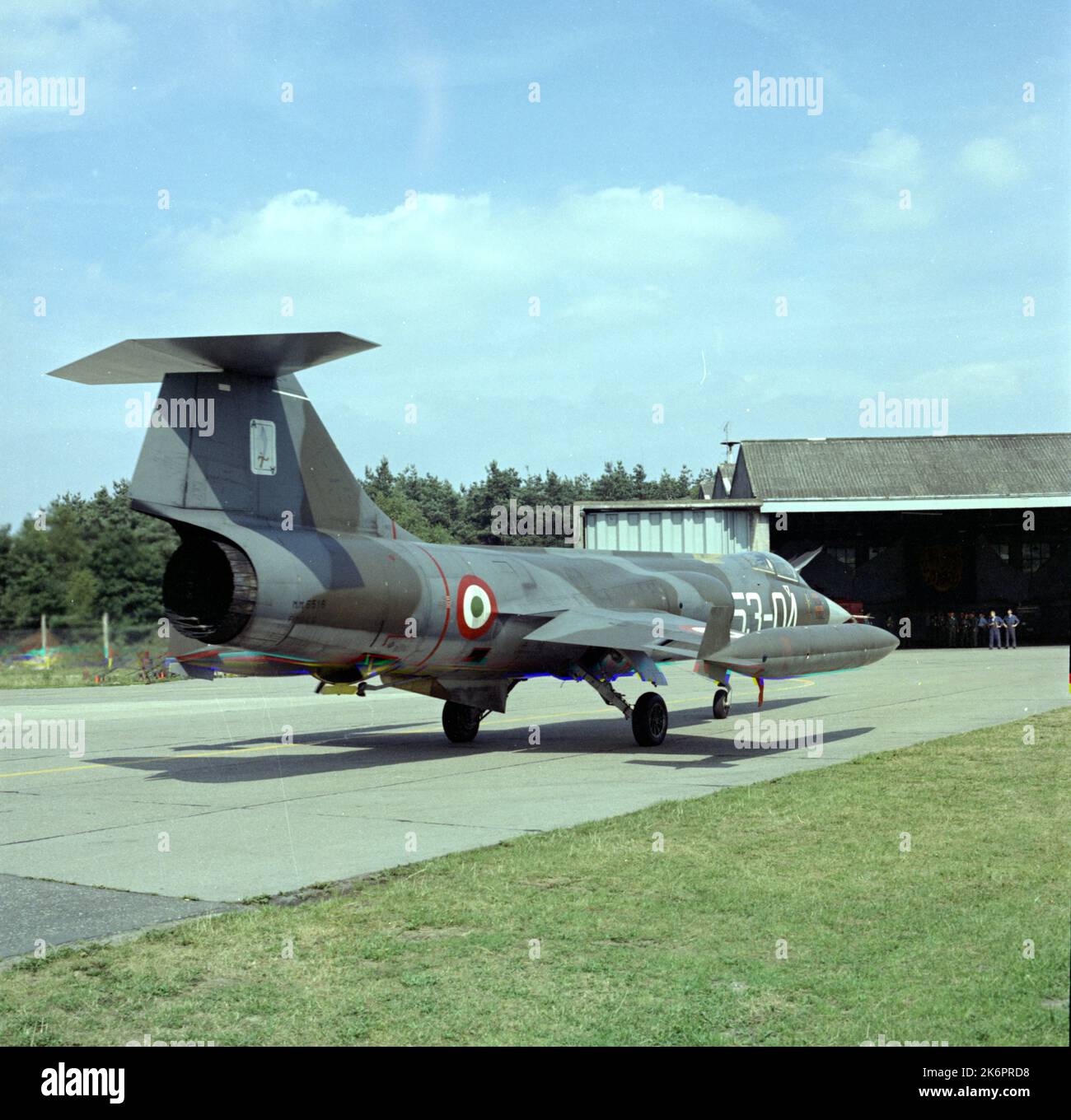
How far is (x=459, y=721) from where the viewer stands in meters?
17.2

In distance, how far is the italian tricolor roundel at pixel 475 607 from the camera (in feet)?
49.2

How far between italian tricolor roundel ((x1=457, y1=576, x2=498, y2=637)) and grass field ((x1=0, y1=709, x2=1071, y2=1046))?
596cm

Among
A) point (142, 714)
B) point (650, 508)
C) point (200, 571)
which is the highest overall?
point (650, 508)

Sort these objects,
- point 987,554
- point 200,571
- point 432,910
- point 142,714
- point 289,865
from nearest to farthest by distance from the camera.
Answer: point 432,910, point 289,865, point 200,571, point 142,714, point 987,554

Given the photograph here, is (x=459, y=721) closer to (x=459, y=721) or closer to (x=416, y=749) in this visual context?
(x=459, y=721)

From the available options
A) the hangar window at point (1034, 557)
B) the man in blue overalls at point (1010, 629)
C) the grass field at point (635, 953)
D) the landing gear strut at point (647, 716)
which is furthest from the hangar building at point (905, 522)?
the grass field at point (635, 953)

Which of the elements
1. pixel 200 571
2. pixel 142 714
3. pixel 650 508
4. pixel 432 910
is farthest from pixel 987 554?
pixel 432 910

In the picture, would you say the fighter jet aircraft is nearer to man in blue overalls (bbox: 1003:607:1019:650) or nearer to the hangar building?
the hangar building

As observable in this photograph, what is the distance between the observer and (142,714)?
23.8 meters

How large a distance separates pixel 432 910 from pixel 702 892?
173 centimetres

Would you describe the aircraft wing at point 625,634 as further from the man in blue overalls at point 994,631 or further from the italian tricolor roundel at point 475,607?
the man in blue overalls at point 994,631
